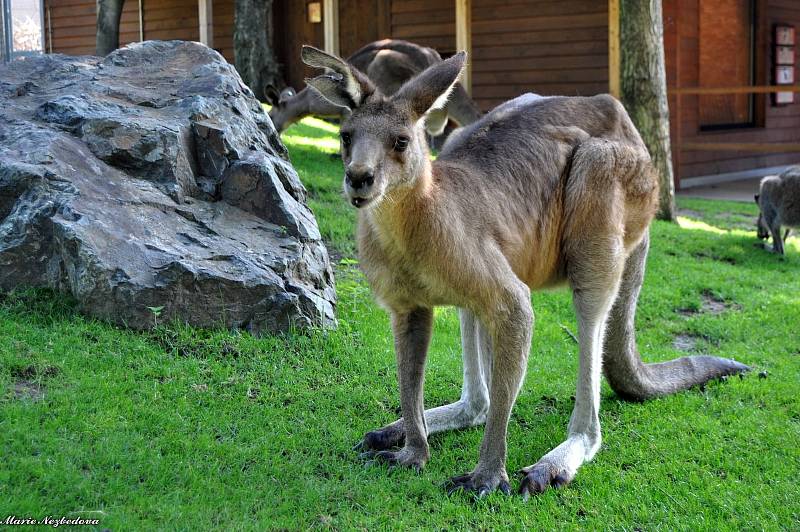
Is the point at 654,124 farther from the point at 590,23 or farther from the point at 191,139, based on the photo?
the point at 191,139

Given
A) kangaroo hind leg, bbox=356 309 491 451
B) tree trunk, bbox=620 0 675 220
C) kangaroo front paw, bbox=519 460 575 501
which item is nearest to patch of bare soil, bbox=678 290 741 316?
tree trunk, bbox=620 0 675 220

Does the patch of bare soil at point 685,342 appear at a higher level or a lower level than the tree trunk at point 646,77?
lower

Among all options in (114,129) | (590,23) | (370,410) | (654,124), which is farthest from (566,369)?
(590,23)

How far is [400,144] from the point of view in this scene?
3883 mm

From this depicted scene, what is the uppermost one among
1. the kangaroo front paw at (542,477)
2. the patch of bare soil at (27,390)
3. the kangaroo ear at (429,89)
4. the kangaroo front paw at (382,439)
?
the kangaroo ear at (429,89)

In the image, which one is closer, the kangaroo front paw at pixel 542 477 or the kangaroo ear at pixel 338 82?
the kangaroo ear at pixel 338 82

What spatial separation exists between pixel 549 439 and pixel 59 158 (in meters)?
3.65

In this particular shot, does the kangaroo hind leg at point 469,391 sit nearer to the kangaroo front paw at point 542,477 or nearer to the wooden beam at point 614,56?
the kangaroo front paw at point 542,477

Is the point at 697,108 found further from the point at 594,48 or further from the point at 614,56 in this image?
the point at 614,56

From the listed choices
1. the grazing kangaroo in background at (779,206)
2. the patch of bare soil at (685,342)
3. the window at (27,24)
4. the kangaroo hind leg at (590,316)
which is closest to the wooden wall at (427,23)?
the grazing kangaroo in background at (779,206)

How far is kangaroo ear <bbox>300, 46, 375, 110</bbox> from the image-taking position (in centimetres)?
385

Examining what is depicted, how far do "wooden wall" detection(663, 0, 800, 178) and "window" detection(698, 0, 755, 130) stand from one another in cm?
18

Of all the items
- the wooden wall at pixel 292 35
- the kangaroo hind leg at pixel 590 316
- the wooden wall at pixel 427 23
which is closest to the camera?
the kangaroo hind leg at pixel 590 316

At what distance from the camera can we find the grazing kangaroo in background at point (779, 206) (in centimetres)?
977
